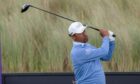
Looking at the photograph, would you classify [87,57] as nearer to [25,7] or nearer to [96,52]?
[96,52]

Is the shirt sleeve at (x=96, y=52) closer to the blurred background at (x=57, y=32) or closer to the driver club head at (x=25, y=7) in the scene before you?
the driver club head at (x=25, y=7)

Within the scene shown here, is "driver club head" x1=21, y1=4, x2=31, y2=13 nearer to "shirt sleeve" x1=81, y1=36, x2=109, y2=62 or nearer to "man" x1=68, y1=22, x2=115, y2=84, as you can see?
"man" x1=68, y1=22, x2=115, y2=84

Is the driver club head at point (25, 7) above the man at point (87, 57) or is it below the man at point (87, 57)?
above

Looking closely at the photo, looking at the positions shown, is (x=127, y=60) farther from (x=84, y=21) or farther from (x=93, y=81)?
(x=93, y=81)

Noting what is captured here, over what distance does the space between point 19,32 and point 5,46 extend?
0.30 metres

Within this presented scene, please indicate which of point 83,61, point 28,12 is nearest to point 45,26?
point 28,12

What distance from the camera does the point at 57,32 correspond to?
840 centimetres

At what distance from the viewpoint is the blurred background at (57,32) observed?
8.24 m

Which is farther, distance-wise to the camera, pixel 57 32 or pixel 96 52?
pixel 57 32

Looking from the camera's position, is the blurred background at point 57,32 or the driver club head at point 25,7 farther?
the blurred background at point 57,32

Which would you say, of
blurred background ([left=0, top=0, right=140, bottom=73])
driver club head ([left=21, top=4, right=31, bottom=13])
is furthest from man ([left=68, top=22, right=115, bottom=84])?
blurred background ([left=0, top=0, right=140, bottom=73])

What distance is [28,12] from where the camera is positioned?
27.8 ft

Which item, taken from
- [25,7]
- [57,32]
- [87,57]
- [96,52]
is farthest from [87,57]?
[57,32]

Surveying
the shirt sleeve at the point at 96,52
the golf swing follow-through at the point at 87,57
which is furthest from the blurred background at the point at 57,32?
the shirt sleeve at the point at 96,52
